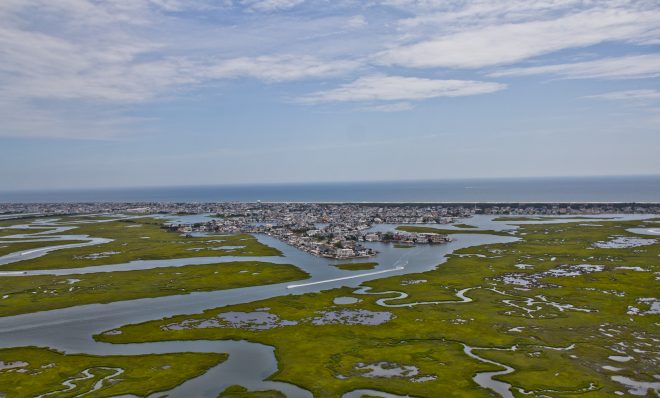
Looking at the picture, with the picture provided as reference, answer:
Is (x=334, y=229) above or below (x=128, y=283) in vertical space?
above

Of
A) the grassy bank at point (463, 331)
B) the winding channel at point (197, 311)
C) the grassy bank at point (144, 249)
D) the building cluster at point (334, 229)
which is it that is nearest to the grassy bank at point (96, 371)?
the winding channel at point (197, 311)

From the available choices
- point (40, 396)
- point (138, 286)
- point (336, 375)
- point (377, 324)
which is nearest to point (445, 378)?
point (336, 375)

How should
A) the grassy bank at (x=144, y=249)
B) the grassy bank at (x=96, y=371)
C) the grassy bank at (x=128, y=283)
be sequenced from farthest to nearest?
the grassy bank at (x=144, y=249) → the grassy bank at (x=128, y=283) → the grassy bank at (x=96, y=371)

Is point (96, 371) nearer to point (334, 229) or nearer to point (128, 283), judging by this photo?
point (128, 283)

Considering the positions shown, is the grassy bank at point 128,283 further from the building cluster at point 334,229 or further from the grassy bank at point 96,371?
the building cluster at point 334,229

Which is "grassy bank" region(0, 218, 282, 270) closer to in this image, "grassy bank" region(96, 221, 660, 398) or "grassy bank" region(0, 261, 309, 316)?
"grassy bank" region(0, 261, 309, 316)

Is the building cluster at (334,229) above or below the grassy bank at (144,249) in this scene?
above

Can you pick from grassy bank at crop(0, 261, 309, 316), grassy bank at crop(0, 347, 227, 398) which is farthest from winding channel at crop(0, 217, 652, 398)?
grassy bank at crop(0, 261, 309, 316)

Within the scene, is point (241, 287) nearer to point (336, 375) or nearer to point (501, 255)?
point (336, 375)

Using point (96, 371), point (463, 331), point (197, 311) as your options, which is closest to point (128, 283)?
point (197, 311)
